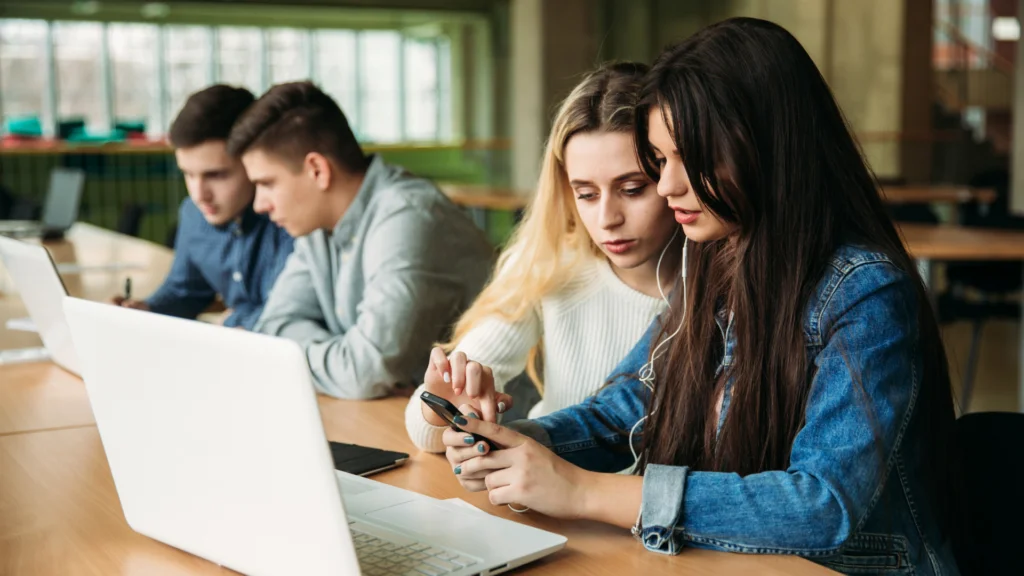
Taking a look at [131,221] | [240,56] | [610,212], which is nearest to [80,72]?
[240,56]

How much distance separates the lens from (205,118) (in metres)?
2.79

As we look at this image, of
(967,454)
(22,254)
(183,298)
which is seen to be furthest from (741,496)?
(183,298)

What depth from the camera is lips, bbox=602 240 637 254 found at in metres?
1.64

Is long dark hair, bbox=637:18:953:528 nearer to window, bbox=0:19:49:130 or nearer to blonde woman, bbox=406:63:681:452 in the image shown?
blonde woman, bbox=406:63:681:452

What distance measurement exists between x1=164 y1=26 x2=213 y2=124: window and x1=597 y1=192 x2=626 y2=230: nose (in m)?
12.3

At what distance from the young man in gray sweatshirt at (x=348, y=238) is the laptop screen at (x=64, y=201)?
366 centimetres

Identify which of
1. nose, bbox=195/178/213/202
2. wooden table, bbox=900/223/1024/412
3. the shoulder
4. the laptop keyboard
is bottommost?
wooden table, bbox=900/223/1024/412

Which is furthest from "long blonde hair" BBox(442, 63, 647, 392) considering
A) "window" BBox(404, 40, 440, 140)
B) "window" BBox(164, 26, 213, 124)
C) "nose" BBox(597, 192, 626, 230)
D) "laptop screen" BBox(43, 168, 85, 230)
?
"window" BBox(404, 40, 440, 140)

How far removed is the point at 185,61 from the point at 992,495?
43.1 feet

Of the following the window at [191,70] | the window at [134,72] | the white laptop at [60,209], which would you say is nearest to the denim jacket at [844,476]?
the white laptop at [60,209]

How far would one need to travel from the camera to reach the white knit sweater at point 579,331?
1.78 meters

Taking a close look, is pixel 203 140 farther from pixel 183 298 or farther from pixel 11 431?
pixel 11 431

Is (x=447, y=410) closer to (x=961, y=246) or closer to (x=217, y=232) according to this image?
(x=217, y=232)

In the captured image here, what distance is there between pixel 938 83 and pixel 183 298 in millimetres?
10085
